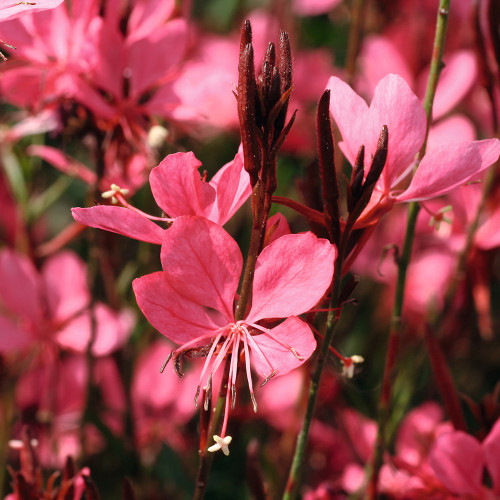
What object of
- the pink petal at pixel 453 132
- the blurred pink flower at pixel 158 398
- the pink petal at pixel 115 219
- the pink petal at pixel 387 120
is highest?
the pink petal at pixel 453 132

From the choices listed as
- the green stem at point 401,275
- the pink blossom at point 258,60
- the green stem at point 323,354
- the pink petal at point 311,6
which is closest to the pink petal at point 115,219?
the green stem at point 323,354

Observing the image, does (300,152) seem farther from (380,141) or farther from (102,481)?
(380,141)

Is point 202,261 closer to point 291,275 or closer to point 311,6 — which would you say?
point 291,275

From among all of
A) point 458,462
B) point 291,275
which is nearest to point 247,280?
point 291,275

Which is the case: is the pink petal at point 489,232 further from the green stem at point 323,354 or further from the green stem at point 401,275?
the green stem at point 323,354

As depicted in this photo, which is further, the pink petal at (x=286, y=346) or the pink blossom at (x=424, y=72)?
the pink blossom at (x=424, y=72)

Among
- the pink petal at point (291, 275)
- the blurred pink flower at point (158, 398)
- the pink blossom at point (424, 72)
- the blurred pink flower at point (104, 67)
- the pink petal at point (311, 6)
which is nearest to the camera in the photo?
the pink petal at point (291, 275)
